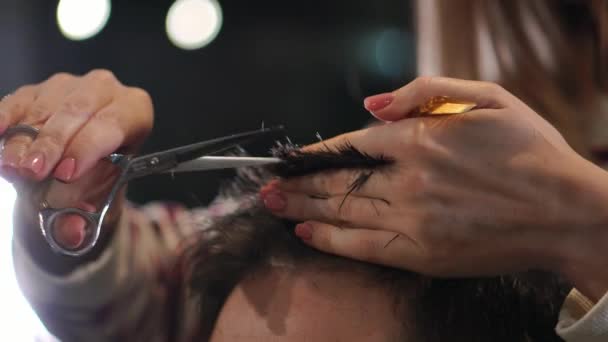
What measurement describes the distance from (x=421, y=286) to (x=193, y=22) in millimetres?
1614

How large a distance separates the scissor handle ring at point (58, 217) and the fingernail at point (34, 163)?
8cm

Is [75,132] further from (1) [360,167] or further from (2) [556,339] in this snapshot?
(2) [556,339]

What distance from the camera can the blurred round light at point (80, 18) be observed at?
73.3 inches

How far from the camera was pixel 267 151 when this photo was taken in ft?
2.52

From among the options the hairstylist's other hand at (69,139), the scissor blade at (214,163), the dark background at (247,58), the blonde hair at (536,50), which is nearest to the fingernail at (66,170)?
the hairstylist's other hand at (69,139)

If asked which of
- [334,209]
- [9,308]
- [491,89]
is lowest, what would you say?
[9,308]

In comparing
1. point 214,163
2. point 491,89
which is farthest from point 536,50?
point 214,163

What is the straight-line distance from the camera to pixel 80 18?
74.6 inches

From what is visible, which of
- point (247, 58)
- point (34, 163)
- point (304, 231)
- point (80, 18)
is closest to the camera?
point (34, 163)

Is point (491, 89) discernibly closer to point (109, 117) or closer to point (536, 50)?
point (109, 117)

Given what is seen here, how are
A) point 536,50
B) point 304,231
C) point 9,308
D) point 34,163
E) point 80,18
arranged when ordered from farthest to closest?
point 80,18 < point 536,50 < point 9,308 < point 304,231 < point 34,163

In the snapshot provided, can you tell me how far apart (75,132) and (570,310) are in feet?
1.70

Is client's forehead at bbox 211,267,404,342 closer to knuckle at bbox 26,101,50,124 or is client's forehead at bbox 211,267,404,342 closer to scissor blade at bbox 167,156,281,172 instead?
scissor blade at bbox 167,156,281,172

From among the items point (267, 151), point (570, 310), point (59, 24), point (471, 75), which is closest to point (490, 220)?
point (570, 310)
